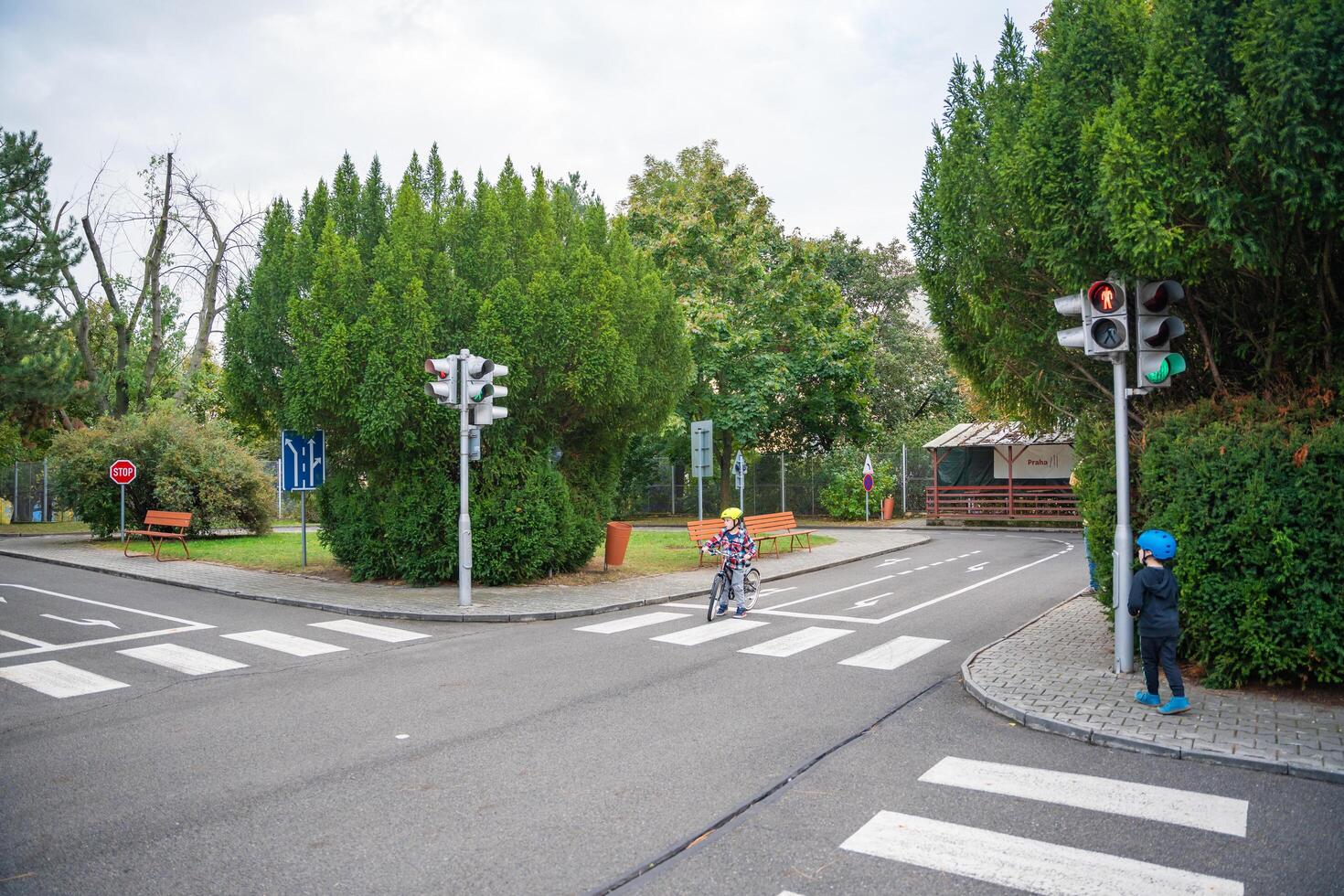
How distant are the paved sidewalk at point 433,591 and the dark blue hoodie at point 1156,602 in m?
7.32

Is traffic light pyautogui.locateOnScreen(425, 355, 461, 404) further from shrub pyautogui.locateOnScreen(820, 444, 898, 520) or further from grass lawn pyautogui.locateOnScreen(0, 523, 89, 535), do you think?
grass lawn pyautogui.locateOnScreen(0, 523, 89, 535)

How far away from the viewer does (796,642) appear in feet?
32.1

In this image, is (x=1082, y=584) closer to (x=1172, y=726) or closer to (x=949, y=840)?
(x=1172, y=726)

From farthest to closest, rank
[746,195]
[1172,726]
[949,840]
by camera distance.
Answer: [746,195] → [1172,726] → [949,840]

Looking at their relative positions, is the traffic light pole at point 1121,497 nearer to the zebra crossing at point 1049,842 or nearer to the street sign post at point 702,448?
the zebra crossing at point 1049,842

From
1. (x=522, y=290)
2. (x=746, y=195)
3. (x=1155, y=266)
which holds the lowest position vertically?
(x=1155, y=266)

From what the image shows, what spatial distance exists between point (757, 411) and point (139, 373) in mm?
24164

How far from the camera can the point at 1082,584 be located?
15250 mm

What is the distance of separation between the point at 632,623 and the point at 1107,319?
667 cm

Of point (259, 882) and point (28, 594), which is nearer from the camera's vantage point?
point (259, 882)

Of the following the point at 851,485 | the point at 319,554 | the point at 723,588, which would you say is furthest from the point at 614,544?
the point at 851,485

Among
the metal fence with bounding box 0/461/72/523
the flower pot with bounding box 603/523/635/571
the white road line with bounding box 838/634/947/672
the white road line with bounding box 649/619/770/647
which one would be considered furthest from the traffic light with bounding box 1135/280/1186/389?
the metal fence with bounding box 0/461/72/523

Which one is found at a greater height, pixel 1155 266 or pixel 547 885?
pixel 1155 266

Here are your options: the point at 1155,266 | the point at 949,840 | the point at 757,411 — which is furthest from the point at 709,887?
the point at 757,411
